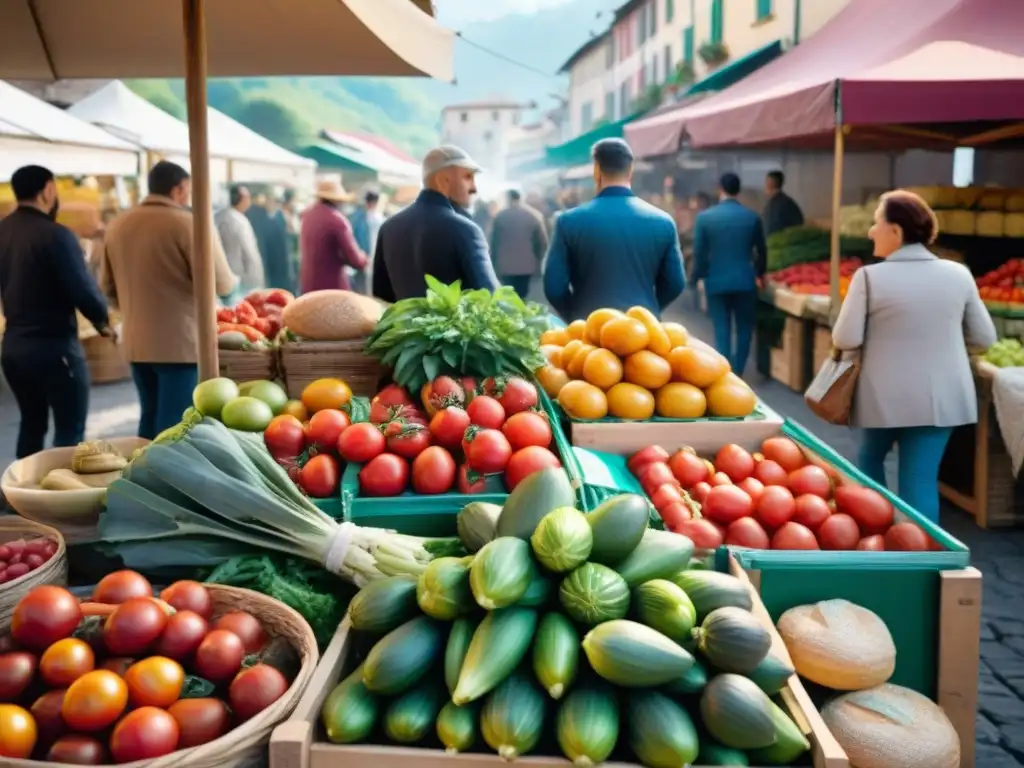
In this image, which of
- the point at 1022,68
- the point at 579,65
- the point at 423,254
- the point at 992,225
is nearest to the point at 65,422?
the point at 423,254

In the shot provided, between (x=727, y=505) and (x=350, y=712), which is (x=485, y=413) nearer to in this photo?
(x=727, y=505)

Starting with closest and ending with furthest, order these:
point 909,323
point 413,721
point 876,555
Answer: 1. point 413,721
2. point 876,555
3. point 909,323

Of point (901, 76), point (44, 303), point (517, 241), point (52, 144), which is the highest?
point (901, 76)

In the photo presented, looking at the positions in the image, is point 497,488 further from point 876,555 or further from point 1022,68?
point 1022,68

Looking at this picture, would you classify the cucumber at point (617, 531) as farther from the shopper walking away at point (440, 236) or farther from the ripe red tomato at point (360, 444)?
the shopper walking away at point (440, 236)

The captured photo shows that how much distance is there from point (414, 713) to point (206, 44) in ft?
10.1

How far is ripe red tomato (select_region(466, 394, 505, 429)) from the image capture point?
3.33m

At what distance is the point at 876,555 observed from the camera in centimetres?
299

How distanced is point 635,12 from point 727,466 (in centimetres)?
3378

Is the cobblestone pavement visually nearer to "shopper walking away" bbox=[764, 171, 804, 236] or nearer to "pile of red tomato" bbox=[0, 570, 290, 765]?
"pile of red tomato" bbox=[0, 570, 290, 765]

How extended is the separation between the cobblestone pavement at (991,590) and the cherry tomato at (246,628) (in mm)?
2456

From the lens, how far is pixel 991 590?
16.5 ft

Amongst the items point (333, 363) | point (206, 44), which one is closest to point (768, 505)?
point (333, 363)

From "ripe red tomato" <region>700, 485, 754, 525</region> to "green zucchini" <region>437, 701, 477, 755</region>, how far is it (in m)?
1.39
